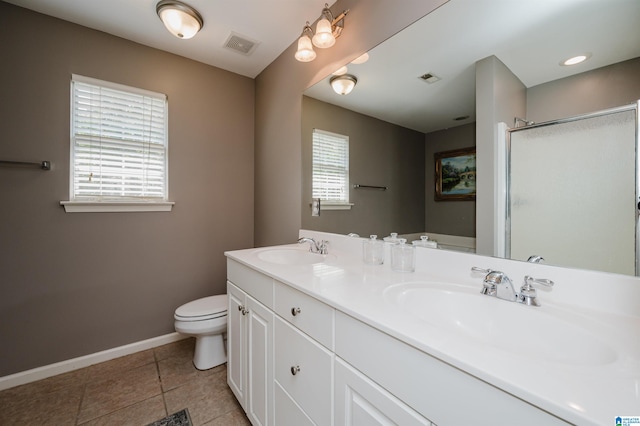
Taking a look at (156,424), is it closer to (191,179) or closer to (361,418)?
(361,418)

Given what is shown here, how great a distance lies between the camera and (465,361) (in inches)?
18.9

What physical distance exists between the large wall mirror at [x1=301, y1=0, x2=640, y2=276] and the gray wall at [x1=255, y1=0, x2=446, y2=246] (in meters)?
0.08

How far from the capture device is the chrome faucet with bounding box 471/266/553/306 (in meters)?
0.75

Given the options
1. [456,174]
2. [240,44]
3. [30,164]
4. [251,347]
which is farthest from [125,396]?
[240,44]

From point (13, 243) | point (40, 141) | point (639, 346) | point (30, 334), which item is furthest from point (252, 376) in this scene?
point (40, 141)

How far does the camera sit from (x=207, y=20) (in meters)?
1.76

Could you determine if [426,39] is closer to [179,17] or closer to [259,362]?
[179,17]

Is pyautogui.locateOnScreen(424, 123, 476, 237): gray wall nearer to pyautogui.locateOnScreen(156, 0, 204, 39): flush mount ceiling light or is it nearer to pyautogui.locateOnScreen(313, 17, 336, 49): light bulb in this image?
pyautogui.locateOnScreen(313, 17, 336, 49): light bulb

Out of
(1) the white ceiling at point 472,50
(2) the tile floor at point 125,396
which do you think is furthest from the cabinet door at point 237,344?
(1) the white ceiling at point 472,50

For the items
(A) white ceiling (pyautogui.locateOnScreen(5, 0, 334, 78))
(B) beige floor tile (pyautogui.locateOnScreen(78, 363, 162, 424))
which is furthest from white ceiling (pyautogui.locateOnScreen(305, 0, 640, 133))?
(B) beige floor tile (pyautogui.locateOnScreen(78, 363, 162, 424))

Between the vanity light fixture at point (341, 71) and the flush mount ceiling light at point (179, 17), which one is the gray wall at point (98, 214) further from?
the vanity light fixture at point (341, 71)

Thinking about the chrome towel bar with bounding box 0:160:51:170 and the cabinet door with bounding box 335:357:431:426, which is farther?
the chrome towel bar with bounding box 0:160:51:170

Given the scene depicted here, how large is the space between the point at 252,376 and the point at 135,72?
92.6 inches

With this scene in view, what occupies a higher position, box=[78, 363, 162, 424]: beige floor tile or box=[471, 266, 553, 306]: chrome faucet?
box=[471, 266, 553, 306]: chrome faucet
